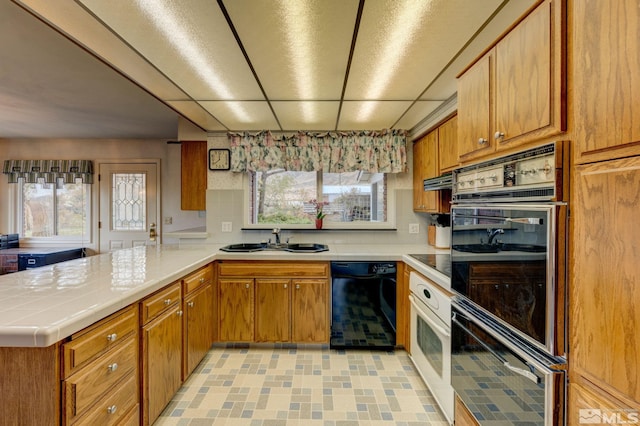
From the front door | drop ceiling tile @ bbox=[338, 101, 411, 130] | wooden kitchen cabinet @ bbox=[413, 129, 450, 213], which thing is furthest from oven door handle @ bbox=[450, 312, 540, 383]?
the front door

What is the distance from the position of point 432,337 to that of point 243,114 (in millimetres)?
2353

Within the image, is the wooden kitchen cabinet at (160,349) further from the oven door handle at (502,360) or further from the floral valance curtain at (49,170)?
the floral valance curtain at (49,170)

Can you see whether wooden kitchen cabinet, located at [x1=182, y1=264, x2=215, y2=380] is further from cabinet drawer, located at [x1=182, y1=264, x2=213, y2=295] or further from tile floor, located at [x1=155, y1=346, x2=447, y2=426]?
tile floor, located at [x1=155, y1=346, x2=447, y2=426]

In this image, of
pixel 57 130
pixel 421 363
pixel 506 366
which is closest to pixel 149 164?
pixel 57 130

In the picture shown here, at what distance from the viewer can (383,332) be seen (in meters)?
2.60

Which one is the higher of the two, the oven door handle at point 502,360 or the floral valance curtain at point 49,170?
the floral valance curtain at point 49,170

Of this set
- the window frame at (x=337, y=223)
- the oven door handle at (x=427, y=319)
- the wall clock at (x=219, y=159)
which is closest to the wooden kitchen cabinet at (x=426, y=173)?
the window frame at (x=337, y=223)

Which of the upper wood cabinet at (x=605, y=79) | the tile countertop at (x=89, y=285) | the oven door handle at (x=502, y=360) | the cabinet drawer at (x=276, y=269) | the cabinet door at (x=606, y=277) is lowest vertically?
the oven door handle at (x=502, y=360)

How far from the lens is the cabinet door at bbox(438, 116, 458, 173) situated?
2.27 meters

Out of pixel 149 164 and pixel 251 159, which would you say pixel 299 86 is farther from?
pixel 149 164

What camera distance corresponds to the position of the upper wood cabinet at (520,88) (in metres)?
0.94

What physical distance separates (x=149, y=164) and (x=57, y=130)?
1.20m

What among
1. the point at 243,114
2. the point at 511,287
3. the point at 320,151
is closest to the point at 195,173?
the point at 243,114

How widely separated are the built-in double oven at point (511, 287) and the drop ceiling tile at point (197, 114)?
2144 mm
